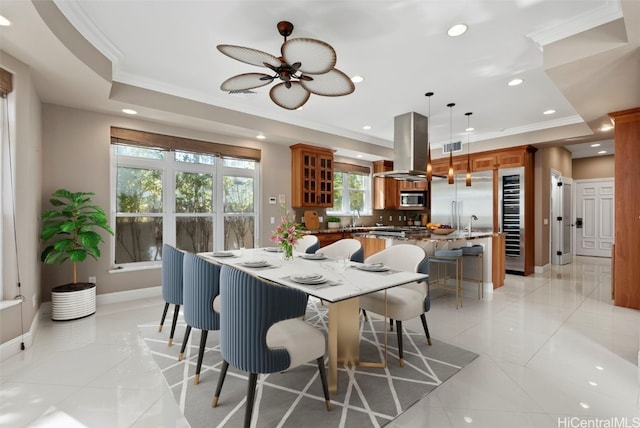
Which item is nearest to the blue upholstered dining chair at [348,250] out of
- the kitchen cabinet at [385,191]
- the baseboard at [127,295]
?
the baseboard at [127,295]

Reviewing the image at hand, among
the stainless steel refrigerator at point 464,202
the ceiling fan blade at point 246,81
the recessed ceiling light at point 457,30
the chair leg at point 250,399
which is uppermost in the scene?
the recessed ceiling light at point 457,30

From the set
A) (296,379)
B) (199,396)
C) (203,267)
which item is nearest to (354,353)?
(296,379)

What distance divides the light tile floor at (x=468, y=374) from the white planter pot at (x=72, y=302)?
0.11 meters

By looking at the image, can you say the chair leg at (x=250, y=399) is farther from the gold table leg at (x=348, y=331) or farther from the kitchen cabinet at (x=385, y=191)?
the kitchen cabinet at (x=385, y=191)

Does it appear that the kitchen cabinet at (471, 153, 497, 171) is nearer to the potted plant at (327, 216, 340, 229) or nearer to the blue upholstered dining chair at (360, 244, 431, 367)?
the potted plant at (327, 216, 340, 229)

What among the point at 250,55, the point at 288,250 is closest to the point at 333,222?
the point at 288,250

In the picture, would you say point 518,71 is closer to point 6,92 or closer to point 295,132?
point 295,132

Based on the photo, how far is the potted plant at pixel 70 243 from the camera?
131 inches

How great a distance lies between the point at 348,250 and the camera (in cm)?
345

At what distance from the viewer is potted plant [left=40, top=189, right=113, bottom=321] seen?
332cm

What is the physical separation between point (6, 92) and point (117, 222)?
6.47 ft

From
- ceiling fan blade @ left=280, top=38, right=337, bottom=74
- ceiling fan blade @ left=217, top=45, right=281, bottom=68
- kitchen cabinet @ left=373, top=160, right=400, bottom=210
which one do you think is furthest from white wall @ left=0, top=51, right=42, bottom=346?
kitchen cabinet @ left=373, top=160, right=400, bottom=210

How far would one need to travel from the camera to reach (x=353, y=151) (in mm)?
6371

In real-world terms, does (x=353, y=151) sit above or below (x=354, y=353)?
above
